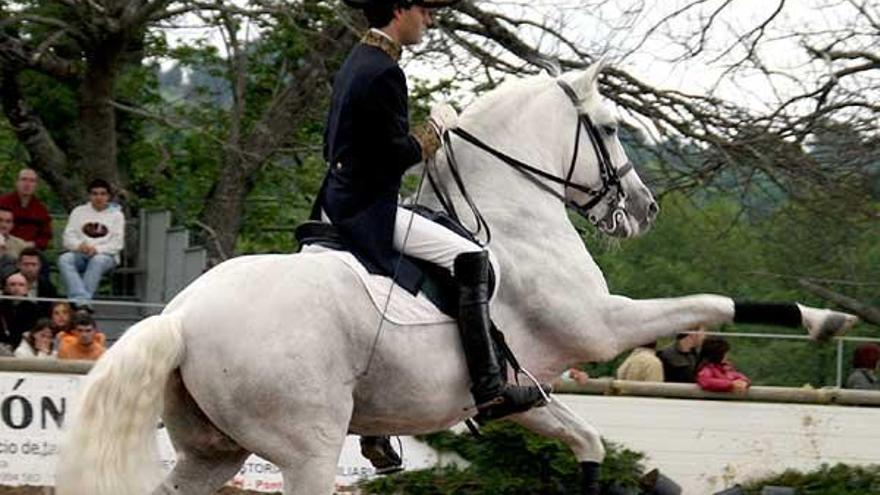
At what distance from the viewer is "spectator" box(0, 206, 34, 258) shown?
43.9 feet

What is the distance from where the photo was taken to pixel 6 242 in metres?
13.4

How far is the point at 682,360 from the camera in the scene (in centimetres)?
1238

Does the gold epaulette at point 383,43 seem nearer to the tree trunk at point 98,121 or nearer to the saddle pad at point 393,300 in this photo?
the saddle pad at point 393,300

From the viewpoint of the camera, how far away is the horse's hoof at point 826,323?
818 centimetres

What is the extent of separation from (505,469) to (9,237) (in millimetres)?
4495

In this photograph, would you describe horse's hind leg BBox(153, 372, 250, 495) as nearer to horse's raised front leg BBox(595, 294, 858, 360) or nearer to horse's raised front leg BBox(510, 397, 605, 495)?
horse's raised front leg BBox(510, 397, 605, 495)

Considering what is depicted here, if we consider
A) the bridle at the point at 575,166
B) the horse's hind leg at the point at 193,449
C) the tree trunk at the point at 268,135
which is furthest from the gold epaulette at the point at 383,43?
the tree trunk at the point at 268,135

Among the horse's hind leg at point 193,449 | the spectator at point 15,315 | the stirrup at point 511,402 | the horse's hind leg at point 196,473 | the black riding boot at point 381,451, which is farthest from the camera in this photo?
the spectator at point 15,315

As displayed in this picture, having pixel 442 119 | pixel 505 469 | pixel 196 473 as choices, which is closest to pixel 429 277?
pixel 442 119

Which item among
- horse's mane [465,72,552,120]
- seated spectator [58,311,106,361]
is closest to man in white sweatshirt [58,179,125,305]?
seated spectator [58,311,106,361]

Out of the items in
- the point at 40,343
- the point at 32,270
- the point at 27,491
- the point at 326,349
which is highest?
the point at 326,349

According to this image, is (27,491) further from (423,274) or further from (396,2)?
(396,2)

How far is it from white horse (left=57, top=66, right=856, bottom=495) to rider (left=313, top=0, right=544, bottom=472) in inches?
5.2

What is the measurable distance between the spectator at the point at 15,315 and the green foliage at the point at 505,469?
9.92ft
